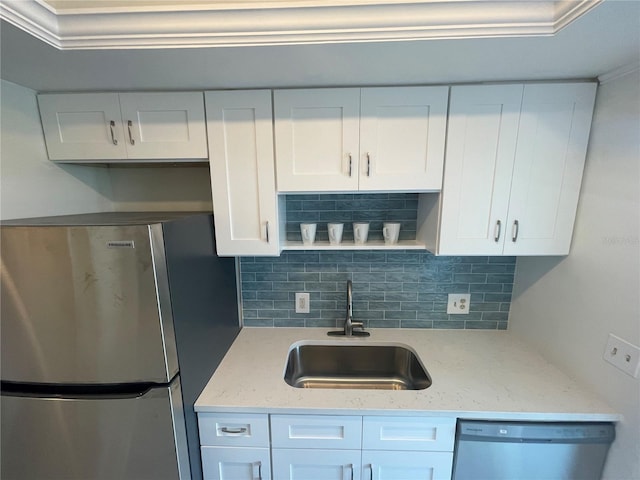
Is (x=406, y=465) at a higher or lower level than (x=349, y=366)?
lower

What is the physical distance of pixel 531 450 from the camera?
3.40ft

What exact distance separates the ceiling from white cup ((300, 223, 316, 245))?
64 cm

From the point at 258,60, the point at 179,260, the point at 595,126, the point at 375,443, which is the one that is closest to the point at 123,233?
the point at 179,260

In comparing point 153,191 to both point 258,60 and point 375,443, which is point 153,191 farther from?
point 375,443

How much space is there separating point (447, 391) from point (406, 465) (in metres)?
0.35

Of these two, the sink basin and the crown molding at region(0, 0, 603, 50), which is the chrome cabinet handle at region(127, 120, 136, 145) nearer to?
the crown molding at region(0, 0, 603, 50)

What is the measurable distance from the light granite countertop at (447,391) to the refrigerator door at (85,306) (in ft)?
1.19

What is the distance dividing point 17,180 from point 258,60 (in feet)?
3.71

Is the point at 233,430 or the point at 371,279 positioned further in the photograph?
the point at 371,279

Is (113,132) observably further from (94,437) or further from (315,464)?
(315,464)

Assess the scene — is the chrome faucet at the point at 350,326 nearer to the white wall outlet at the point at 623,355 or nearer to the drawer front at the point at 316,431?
the drawer front at the point at 316,431

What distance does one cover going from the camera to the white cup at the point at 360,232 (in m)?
1.35

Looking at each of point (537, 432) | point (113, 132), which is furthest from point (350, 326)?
point (113, 132)

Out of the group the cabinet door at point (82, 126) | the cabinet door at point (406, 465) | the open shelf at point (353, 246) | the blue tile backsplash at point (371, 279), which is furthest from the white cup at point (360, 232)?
the cabinet door at point (82, 126)
